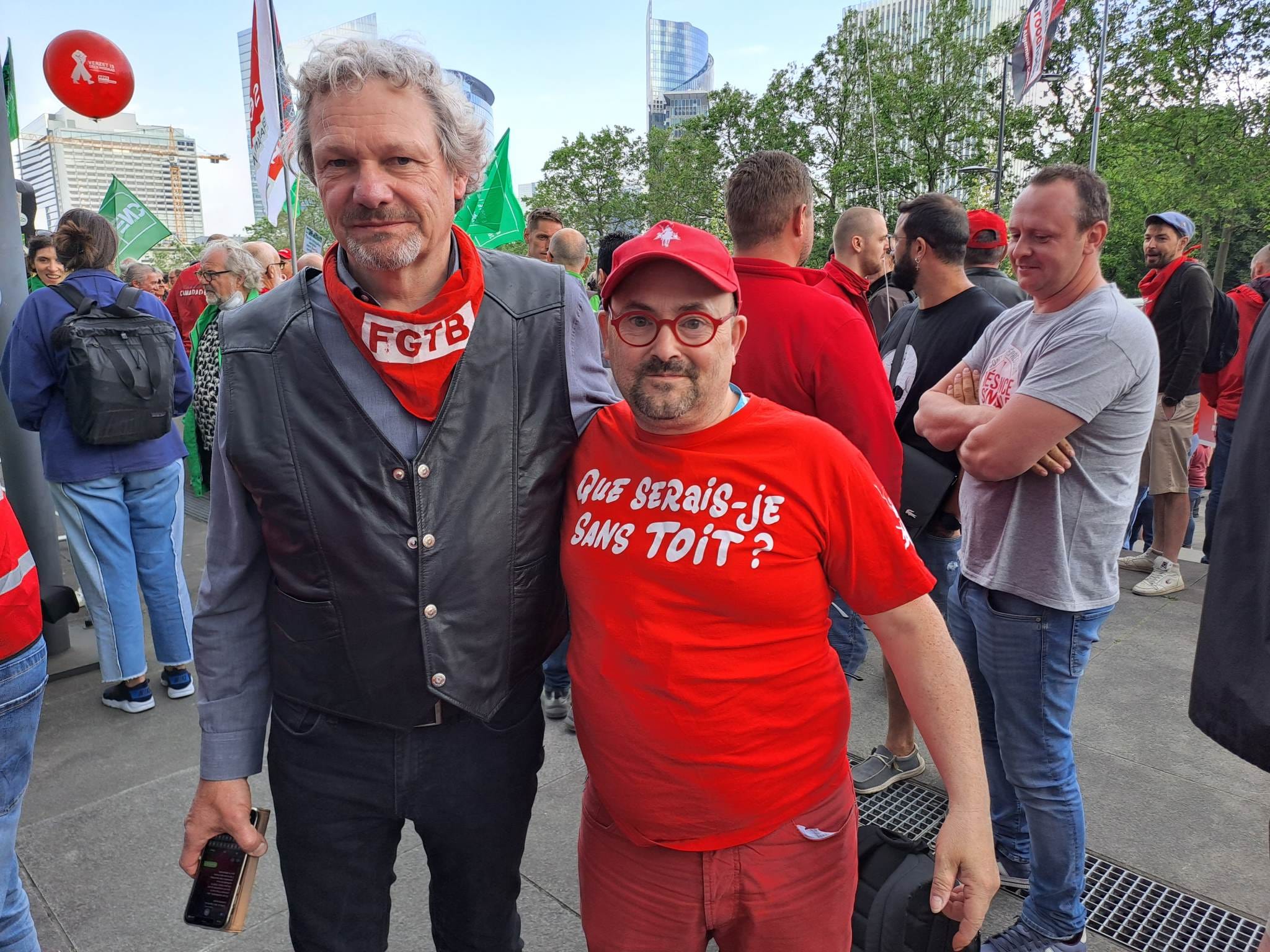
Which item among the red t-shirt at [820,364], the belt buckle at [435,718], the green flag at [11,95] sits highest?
the green flag at [11,95]

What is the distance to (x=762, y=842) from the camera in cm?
150

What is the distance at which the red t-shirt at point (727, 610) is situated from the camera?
145cm

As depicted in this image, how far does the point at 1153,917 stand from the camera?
2.56 metres

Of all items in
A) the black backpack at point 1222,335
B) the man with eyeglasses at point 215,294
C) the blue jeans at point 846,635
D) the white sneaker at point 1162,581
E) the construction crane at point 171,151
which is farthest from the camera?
the construction crane at point 171,151

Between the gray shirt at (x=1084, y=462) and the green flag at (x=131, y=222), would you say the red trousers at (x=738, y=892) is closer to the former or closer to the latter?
the gray shirt at (x=1084, y=462)

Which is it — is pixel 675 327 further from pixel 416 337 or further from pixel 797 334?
pixel 797 334

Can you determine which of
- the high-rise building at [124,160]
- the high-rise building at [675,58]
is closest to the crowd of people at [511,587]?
the high-rise building at [124,160]

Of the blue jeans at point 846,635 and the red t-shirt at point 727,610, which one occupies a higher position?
the red t-shirt at point 727,610

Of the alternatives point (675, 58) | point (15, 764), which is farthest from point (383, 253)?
point (675, 58)

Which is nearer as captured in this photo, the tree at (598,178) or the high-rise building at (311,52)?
the high-rise building at (311,52)

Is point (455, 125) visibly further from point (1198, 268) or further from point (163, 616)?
point (1198, 268)

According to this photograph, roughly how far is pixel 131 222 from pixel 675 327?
1061 centimetres

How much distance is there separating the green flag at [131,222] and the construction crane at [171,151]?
44.7 meters

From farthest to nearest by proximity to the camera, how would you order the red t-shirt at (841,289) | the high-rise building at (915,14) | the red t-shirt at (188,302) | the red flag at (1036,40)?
the high-rise building at (915,14)
the red flag at (1036,40)
the red t-shirt at (188,302)
the red t-shirt at (841,289)
